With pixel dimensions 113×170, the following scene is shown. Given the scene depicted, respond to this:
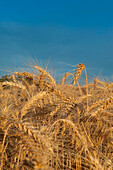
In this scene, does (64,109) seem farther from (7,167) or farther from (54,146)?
(7,167)

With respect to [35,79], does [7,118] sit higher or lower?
lower

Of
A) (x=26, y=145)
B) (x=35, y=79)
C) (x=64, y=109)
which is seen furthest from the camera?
(x=35, y=79)

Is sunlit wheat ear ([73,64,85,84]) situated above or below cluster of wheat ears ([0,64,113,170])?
above

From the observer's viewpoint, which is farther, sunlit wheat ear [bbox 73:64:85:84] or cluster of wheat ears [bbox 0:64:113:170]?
sunlit wheat ear [bbox 73:64:85:84]

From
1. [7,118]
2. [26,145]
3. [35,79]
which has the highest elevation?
[35,79]

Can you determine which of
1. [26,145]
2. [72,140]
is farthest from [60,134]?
[26,145]

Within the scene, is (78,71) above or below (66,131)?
above

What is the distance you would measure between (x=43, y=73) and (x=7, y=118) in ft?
3.49

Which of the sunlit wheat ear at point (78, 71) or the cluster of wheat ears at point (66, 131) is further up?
the sunlit wheat ear at point (78, 71)

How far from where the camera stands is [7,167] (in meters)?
1.58

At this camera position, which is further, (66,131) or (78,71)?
(78,71)

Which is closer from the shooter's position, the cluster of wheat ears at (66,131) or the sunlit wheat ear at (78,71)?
the cluster of wheat ears at (66,131)

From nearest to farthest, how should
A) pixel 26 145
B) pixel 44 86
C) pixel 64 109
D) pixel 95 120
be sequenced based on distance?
pixel 26 145 → pixel 64 109 → pixel 95 120 → pixel 44 86

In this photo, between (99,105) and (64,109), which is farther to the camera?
(99,105)
